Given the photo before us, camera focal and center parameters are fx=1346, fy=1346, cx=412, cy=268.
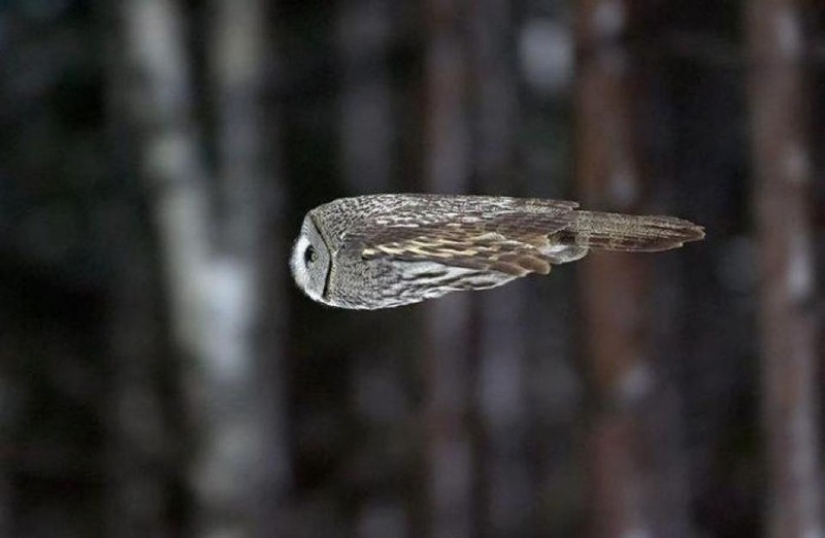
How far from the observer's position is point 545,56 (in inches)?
41.6

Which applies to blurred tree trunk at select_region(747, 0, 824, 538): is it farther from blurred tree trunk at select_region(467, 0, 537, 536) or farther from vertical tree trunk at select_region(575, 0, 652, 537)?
blurred tree trunk at select_region(467, 0, 537, 536)

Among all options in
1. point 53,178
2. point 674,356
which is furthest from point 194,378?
point 674,356

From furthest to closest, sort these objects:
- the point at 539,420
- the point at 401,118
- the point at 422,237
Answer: the point at 539,420 → the point at 401,118 → the point at 422,237

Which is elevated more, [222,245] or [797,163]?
[797,163]

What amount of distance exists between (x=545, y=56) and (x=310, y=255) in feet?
2.47

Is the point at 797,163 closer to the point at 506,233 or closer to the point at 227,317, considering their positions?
the point at 506,233

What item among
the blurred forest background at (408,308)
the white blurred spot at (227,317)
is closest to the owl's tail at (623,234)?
the blurred forest background at (408,308)

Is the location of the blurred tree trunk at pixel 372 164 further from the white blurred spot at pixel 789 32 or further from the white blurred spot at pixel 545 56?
the white blurred spot at pixel 789 32

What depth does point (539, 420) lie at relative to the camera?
1683mm

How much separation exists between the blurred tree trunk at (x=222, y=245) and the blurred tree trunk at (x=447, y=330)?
183 mm

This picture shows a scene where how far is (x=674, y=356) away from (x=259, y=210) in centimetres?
47

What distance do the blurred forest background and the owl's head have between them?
0.16 m

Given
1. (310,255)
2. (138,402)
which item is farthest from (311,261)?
(138,402)

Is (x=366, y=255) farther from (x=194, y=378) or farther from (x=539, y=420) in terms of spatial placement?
(x=539, y=420)
